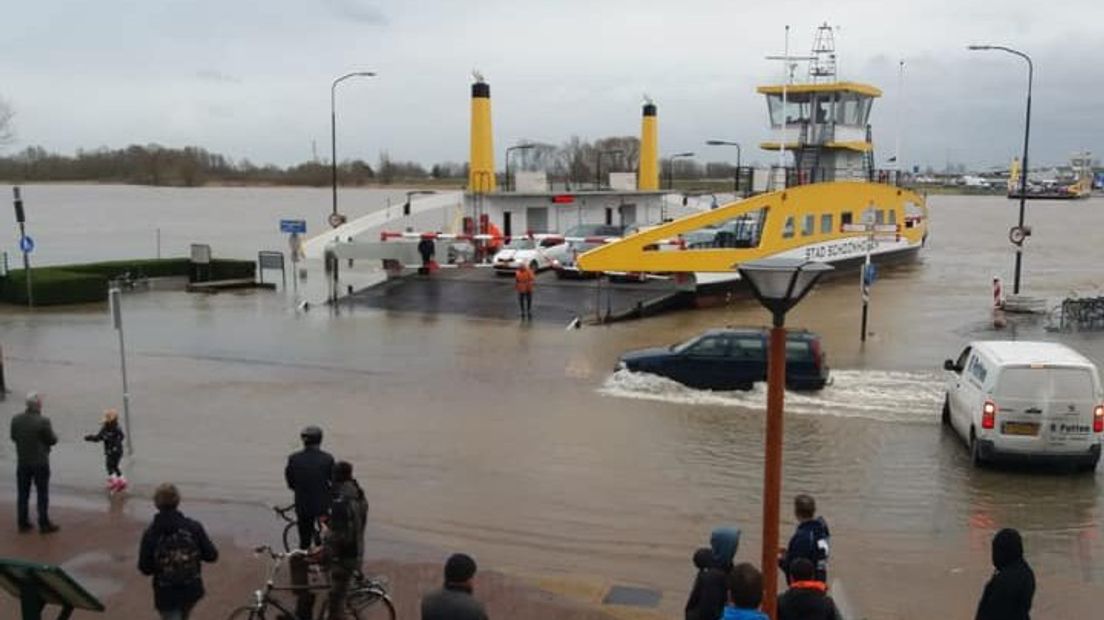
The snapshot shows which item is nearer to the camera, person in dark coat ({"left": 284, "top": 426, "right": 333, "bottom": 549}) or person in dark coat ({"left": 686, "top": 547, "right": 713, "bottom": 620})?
person in dark coat ({"left": 686, "top": 547, "right": 713, "bottom": 620})

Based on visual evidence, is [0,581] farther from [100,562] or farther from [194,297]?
[194,297]

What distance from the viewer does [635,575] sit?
922cm

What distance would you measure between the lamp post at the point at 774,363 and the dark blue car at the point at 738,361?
1047 centimetres

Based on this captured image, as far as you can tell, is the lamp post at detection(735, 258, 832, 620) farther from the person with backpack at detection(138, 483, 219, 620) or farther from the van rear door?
the van rear door

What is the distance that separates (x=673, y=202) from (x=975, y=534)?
4405 centimetres

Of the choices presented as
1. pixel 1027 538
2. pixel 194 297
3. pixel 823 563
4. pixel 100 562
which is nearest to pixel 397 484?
pixel 100 562

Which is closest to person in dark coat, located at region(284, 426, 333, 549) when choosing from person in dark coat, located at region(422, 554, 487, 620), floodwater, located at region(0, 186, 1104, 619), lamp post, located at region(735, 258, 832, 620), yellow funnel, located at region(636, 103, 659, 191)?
floodwater, located at region(0, 186, 1104, 619)

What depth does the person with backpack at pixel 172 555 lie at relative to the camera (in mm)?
6855

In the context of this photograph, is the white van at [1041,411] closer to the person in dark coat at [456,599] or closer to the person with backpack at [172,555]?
the person in dark coat at [456,599]

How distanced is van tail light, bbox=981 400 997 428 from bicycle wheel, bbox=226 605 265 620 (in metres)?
8.85

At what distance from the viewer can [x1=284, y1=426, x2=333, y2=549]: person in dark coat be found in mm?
8492

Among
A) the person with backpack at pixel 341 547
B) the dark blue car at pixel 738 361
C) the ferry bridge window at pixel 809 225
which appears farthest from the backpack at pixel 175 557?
the ferry bridge window at pixel 809 225

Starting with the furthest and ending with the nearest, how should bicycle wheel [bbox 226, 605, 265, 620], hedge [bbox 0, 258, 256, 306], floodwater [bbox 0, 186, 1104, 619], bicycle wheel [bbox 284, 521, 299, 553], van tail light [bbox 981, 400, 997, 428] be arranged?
1. hedge [bbox 0, 258, 256, 306]
2. van tail light [bbox 981, 400, 997, 428]
3. floodwater [bbox 0, 186, 1104, 619]
4. bicycle wheel [bbox 284, 521, 299, 553]
5. bicycle wheel [bbox 226, 605, 265, 620]

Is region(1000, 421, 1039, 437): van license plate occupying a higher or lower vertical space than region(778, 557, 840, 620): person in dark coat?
lower
